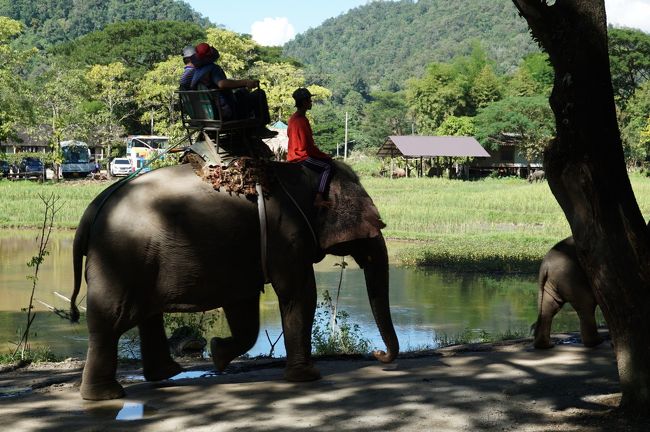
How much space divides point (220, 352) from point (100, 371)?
1.25 metres

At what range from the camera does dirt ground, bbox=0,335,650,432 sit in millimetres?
5918

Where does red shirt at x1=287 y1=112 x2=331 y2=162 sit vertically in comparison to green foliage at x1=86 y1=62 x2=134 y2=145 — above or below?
below

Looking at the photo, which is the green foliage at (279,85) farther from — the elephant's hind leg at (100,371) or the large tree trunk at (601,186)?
the large tree trunk at (601,186)

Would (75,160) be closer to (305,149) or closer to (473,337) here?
(473,337)

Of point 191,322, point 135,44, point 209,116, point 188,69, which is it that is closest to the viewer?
point 209,116

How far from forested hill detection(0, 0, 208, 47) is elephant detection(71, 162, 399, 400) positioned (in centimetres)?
11091

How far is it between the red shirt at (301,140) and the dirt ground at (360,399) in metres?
1.83

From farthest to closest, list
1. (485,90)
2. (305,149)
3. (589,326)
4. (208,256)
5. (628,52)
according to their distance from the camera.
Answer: (485,90)
(628,52)
(589,326)
(305,149)
(208,256)

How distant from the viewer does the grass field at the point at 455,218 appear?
23719 millimetres

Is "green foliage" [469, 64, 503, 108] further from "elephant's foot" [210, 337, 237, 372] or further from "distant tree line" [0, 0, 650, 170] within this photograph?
"elephant's foot" [210, 337, 237, 372]

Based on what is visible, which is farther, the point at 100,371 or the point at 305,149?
the point at 305,149

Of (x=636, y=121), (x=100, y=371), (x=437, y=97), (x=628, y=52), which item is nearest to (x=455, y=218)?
(x=100, y=371)

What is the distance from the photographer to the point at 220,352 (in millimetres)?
7711

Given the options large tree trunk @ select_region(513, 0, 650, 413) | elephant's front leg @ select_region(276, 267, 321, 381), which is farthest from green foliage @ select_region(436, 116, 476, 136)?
large tree trunk @ select_region(513, 0, 650, 413)
